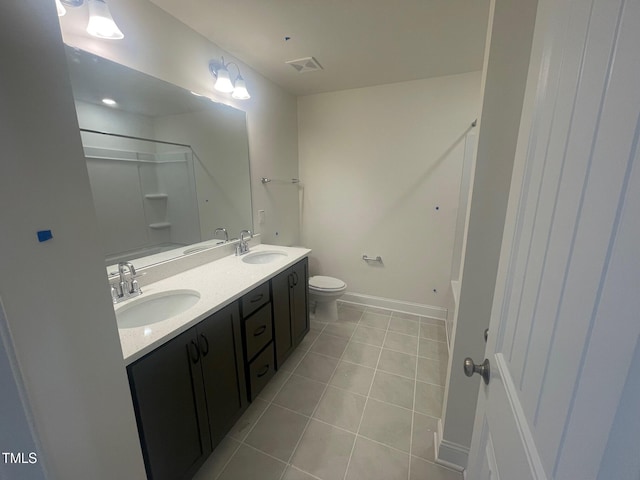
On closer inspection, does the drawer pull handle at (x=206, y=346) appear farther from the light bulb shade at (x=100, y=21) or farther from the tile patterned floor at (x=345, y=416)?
the light bulb shade at (x=100, y=21)

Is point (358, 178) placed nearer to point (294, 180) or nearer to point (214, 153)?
point (294, 180)

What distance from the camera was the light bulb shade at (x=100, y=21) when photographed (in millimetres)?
1156

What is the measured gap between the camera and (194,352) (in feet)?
3.95

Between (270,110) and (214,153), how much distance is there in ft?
2.77

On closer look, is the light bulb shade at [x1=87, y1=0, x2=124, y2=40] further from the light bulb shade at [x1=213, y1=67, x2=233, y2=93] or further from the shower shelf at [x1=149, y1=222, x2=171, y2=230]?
the shower shelf at [x1=149, y1=222, x2=171, y2=230]

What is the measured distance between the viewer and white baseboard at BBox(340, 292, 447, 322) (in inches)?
113

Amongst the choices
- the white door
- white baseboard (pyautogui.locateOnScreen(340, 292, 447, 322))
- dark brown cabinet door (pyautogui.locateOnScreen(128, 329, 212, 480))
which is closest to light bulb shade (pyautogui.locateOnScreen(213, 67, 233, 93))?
dark brown cabinet door (pyautogui.locateOnScreen(128, 329, 212, 480))

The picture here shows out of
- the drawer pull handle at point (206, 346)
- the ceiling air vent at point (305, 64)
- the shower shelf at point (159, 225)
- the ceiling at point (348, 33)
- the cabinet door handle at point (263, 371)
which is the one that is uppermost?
the ceiling at point (348, 33)

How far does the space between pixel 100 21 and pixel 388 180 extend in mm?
2404

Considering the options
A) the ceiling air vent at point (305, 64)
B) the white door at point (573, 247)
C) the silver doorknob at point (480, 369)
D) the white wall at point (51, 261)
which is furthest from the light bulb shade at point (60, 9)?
the silver doorknob at point (480, 369)

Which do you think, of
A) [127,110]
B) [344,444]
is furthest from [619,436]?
[127,110]

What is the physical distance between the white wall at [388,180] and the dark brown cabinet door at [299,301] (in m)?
0.98

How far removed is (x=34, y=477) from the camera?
64cm

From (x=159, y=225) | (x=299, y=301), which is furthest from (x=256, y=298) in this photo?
(x=159, y=225)
